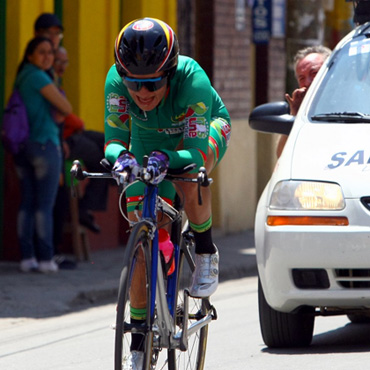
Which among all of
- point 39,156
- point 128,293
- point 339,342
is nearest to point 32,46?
point 39,156

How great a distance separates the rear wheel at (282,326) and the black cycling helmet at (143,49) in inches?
81.0

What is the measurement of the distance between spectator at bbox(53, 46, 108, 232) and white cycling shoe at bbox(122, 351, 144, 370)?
5941 mm

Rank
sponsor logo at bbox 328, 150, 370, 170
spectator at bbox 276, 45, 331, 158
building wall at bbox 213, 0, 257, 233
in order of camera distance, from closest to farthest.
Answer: sponsor logo at bbox 328, 150, 370, 170 < spectator at bbox 276, 45, 331, 158 < building wall at bbox 213, 0, 257, 233

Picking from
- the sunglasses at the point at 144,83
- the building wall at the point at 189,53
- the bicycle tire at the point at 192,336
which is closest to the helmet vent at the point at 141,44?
the sunglasses at the point at 144,83

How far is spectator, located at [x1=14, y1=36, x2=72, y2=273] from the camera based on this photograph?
1015cm

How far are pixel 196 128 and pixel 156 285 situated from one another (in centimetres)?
75

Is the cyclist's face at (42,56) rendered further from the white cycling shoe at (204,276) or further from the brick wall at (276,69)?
the brick wall at (276,69)

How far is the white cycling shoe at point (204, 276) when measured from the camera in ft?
18.7

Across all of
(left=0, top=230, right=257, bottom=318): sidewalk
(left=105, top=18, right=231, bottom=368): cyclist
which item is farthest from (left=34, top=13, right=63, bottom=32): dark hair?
(left=105, top=18, right=231, bottom=368): cyclist

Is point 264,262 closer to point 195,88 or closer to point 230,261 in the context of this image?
point 195,88

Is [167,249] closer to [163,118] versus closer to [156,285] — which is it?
[156,285]

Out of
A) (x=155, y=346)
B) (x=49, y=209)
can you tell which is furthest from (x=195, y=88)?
(x=49, y=209)

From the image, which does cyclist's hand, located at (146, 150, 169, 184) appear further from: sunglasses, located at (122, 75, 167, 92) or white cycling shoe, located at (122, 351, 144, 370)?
white cycling shoe, located at (122, 351, 144, 370)

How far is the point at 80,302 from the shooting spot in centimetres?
941
